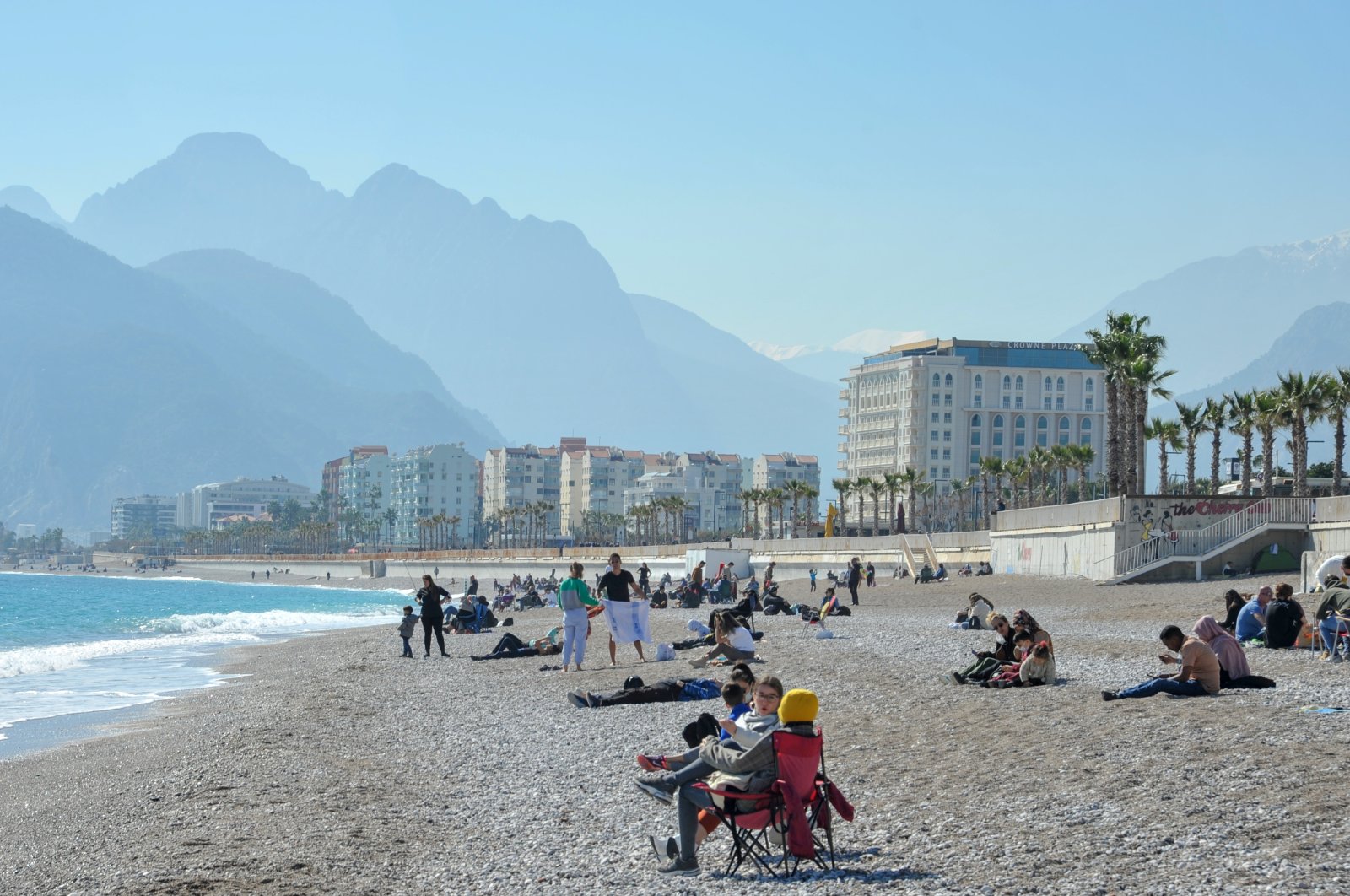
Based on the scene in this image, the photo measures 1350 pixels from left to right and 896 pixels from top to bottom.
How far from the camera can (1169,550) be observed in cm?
3931

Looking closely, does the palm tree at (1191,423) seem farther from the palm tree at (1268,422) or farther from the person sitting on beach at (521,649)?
the person sitting on beach at (521,649)

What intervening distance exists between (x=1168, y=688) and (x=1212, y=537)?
27.2 metres

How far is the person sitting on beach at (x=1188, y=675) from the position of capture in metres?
13.5

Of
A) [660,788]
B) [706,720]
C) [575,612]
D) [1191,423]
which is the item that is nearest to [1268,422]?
[1191,423]

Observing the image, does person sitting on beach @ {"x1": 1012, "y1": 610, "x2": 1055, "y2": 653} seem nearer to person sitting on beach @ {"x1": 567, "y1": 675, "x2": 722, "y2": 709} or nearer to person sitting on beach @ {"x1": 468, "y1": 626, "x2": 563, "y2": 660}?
person sitting on beach @ {"x1": 567, "y1": 675, "x2": 722, "y2": 709}

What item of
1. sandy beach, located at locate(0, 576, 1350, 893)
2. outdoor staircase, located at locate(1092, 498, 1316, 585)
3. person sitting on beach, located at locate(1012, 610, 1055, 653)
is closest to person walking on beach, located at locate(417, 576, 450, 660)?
sandy beach, located at locate(0, 576, 1350, 893)

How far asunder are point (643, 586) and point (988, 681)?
35.9 metres

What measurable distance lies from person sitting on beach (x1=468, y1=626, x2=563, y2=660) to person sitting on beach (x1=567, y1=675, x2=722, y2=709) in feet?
28.6

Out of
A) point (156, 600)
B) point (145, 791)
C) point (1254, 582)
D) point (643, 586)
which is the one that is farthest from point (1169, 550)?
point (156, 600)

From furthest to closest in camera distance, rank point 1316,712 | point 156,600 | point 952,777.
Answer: point 156,600 → point 1316,712 → point 952,777

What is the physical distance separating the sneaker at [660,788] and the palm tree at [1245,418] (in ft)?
167

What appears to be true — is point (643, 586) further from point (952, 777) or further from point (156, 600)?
point (156, 600)

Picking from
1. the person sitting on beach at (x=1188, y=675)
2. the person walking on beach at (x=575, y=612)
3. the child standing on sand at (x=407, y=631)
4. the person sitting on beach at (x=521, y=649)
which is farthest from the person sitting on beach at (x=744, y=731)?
the child standing on sand at (x=407, y=631)

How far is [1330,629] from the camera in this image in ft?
58.3
